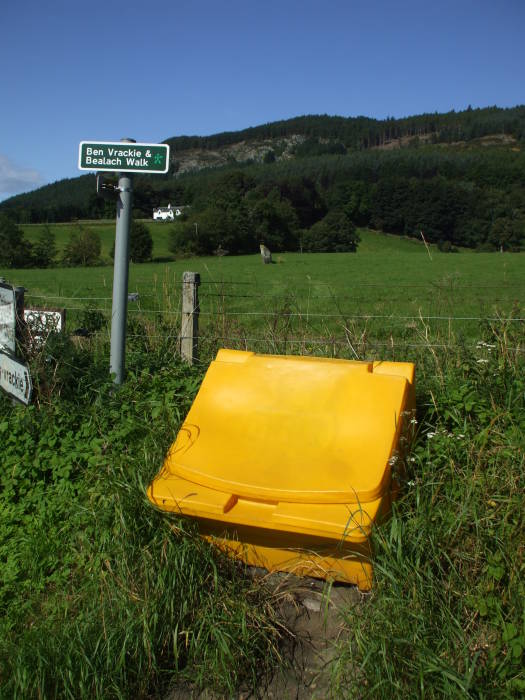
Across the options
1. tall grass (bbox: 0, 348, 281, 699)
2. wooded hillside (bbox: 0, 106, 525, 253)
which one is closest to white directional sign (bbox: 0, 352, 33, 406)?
tall grass (bbox: 0, 348, 281, 699)

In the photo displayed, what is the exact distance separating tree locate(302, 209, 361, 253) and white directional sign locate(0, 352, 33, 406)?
47.0 metres

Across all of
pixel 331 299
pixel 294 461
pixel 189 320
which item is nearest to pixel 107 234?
pixel 331 299

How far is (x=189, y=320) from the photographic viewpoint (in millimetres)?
5570

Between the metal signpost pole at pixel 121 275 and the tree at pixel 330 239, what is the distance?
153 feet

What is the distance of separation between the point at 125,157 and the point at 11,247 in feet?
161

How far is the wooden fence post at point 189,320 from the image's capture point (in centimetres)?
557

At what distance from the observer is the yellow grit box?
9.59 ft

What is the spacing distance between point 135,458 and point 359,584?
157 centimetres

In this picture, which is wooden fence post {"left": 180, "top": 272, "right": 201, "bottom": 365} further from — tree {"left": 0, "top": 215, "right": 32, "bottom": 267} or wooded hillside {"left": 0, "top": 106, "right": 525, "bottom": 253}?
tree {"left": 0, "top": 215, "right": 32, "bottom": 267}

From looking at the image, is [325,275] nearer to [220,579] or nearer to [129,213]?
[129,213]

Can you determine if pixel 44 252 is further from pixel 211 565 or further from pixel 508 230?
pixel 211 565

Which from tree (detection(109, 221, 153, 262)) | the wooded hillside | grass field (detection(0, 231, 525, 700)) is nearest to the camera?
grass field (detection(0, 231, 525, 700))

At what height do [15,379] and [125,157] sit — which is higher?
[125,157]

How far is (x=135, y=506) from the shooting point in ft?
11.0
